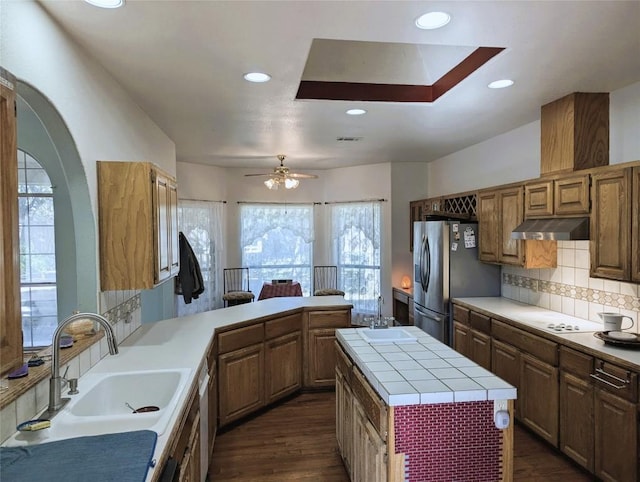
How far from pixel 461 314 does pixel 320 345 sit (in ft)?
4.78


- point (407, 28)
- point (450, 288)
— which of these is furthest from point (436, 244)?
point (407, 28)

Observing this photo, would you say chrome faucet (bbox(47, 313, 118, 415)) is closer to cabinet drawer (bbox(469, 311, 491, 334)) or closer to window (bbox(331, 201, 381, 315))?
cabinet drawer (bbox(469, 311, 491, 334))

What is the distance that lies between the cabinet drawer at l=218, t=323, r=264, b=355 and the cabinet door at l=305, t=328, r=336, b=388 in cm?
69

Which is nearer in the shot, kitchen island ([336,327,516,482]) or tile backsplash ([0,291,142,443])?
tile backsplash ([0,291,142,443])

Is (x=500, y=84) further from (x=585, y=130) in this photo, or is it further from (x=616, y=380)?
(x=616, y=380)

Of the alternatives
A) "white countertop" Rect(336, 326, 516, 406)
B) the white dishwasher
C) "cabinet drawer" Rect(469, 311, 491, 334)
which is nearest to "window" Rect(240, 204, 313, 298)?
"cabinet drawer" Rect(469, 311, 491, 334)

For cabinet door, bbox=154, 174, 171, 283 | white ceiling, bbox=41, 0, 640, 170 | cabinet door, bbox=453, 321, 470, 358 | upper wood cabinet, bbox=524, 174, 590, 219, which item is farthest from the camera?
cabinet door, bbox=453, 321, 470, 358

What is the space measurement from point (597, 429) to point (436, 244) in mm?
2275

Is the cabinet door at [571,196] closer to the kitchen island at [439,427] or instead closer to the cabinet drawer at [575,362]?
the cabinet drawer at [575,362]

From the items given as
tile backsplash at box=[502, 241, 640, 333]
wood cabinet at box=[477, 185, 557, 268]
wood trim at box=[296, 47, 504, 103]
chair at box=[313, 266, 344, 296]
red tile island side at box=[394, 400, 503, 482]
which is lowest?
red tile island side at box=[394, 400, 503, 482]

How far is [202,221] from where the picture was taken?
645 cm

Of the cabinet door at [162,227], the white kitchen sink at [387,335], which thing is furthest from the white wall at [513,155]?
the cabinet door at [162,227]

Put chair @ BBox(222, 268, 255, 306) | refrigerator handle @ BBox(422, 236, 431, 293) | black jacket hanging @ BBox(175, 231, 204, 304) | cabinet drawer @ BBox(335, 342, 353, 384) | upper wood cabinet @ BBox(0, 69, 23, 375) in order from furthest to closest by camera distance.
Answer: chair @ BBox(222, 268, 255, 306) < black jacket hanging @ BBox(175, 231, 204, 304) < refrigerator handle @ BBox(422, 236, 431, 293) < cabinet drawer @ BBox(335, 342, 353, 384) < upper wood cabinet @ BBox(0, 69, 23, 375)

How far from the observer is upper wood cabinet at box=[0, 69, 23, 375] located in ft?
3.96
